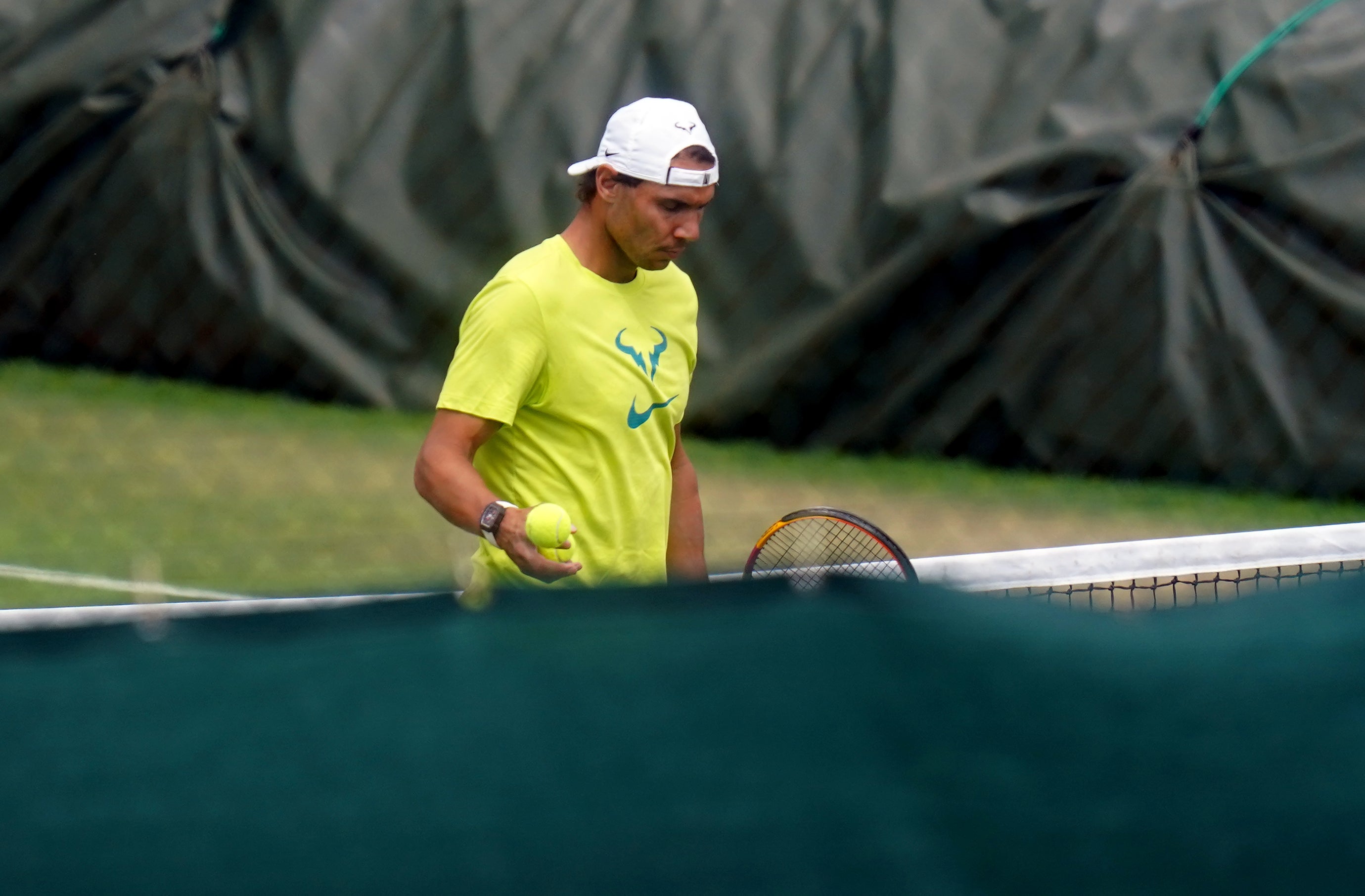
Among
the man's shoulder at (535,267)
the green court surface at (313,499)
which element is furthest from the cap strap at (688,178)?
the green court surface at (313,499)

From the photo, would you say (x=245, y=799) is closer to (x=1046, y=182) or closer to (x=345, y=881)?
(x=345, y=881)

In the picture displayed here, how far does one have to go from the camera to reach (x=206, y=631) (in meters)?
1.55

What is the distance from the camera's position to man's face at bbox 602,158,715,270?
9.29 feet

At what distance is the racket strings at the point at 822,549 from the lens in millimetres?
3230

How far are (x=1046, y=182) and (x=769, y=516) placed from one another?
1764 millimetres

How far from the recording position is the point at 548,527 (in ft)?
8.46

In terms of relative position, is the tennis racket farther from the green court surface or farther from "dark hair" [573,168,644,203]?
the green court surface

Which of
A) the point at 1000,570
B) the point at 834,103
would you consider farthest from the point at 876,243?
the point at 1000,570

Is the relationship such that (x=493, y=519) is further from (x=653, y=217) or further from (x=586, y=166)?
(x=586, y=166)

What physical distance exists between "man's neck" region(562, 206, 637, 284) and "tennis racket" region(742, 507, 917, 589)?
0.58 metres

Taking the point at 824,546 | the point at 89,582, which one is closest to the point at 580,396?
the point at 824,546

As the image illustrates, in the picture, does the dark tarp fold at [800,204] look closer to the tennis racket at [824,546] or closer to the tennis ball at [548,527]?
the tennis racket at [824,546]

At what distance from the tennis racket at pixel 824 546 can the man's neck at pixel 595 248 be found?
1.89ft

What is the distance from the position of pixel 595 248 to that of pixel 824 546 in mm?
1000
